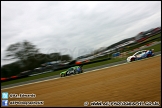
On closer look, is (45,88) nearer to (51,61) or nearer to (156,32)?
(51,61)

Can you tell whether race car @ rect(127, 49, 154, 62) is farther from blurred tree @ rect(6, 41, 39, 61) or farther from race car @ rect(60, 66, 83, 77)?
blurred tree @ rect(6, 41, 39, 61)

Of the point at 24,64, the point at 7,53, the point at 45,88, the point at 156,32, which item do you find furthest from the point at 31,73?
the point at 156,32

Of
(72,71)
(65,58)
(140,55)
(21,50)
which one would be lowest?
(72,71)

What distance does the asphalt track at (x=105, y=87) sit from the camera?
3148 millimetres

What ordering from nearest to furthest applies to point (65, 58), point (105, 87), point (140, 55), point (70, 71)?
point (105, 87) < point (65, 58) < point (70, 71) < point (140, 55)

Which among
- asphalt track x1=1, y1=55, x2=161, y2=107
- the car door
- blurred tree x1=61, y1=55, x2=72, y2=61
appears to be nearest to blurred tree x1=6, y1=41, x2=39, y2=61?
blurred tree x1=61, y1=55, x2=72, y2=61

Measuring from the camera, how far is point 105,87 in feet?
12.3

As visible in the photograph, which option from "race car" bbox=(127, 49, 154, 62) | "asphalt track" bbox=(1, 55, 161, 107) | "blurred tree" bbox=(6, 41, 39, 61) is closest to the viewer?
"asphalt track" bbox=(1, 55, 161, 107)

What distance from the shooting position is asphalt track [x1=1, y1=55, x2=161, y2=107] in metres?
3.15

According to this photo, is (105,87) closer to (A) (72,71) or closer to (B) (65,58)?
(A) (72,71)

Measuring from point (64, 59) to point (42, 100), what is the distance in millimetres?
1453

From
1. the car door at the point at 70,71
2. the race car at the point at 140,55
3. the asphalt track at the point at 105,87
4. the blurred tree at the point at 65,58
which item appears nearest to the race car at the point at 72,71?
the car door at the point at 70,71

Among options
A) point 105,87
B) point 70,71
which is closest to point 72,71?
point 70,71

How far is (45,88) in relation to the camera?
13.4 feet
